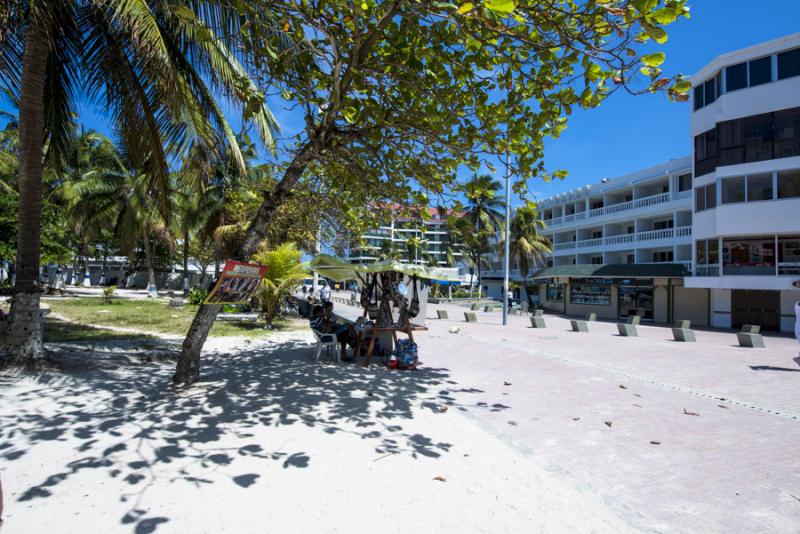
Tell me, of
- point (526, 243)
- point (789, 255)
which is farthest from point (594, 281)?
point (789, 255)

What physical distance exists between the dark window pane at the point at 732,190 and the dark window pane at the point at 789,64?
480 centimetres

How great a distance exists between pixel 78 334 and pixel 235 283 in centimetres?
871

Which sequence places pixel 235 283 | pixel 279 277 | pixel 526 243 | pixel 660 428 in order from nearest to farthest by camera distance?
pixel 660 428 < pixel 235 283 < pixel 279 277 < pixel 526 243

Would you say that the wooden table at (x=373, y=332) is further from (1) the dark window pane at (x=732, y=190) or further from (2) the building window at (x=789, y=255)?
(2) the building window at (x=789, y=255)

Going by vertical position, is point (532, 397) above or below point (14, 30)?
below

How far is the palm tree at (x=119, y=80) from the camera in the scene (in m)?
6.61

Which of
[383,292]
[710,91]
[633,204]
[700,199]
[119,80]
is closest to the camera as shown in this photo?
[119,80]

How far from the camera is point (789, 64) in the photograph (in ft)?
66.1

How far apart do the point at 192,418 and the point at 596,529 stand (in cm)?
440

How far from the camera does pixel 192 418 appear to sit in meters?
5.25

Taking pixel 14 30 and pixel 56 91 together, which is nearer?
pixel 14 30

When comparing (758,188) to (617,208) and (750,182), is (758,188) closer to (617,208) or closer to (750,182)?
(750,182)

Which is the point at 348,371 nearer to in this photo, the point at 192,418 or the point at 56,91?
the point at 192,418

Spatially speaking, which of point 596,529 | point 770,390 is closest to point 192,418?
point 596,529
